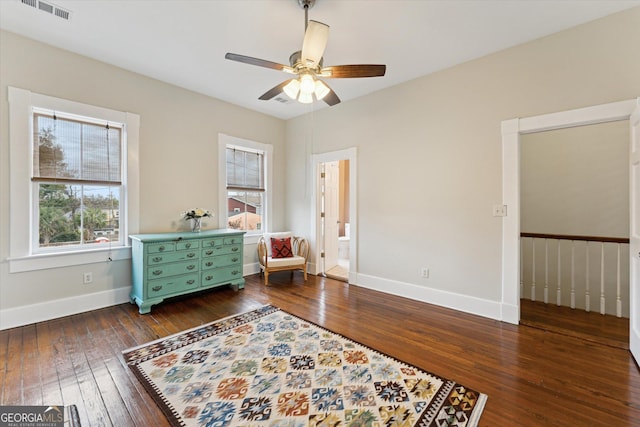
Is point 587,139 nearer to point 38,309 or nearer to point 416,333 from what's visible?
point 416,333

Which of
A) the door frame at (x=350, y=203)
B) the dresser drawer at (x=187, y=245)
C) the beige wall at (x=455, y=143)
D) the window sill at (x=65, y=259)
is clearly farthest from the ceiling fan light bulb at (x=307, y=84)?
the window sill at (x=65, y=259)

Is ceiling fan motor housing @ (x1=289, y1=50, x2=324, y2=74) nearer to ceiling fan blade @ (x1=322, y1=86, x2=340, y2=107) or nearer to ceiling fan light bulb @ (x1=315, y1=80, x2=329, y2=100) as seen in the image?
ceiling fan light bulb @ (x1=315, y1=80, x2=329, y2=100)

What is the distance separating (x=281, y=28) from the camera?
267 centimetres

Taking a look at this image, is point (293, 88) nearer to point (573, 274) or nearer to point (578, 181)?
point (578, 181)

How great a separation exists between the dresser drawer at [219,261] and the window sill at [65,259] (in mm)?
945

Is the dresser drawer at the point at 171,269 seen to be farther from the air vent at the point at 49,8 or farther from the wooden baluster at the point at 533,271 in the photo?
the wooden baluster at the point at 533,271

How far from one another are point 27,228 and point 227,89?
2.95 meters

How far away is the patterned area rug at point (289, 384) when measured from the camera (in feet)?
5.43

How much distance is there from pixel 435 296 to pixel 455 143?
6.60ft

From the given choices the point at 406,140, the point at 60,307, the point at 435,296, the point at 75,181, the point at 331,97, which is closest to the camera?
the point at 331,97

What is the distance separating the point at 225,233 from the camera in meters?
3.96

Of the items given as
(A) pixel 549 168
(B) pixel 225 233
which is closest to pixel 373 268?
(B) pixel 225 233

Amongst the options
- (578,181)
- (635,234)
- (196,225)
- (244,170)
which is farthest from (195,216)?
(578,181)

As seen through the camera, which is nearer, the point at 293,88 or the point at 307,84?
the point at 307,84
